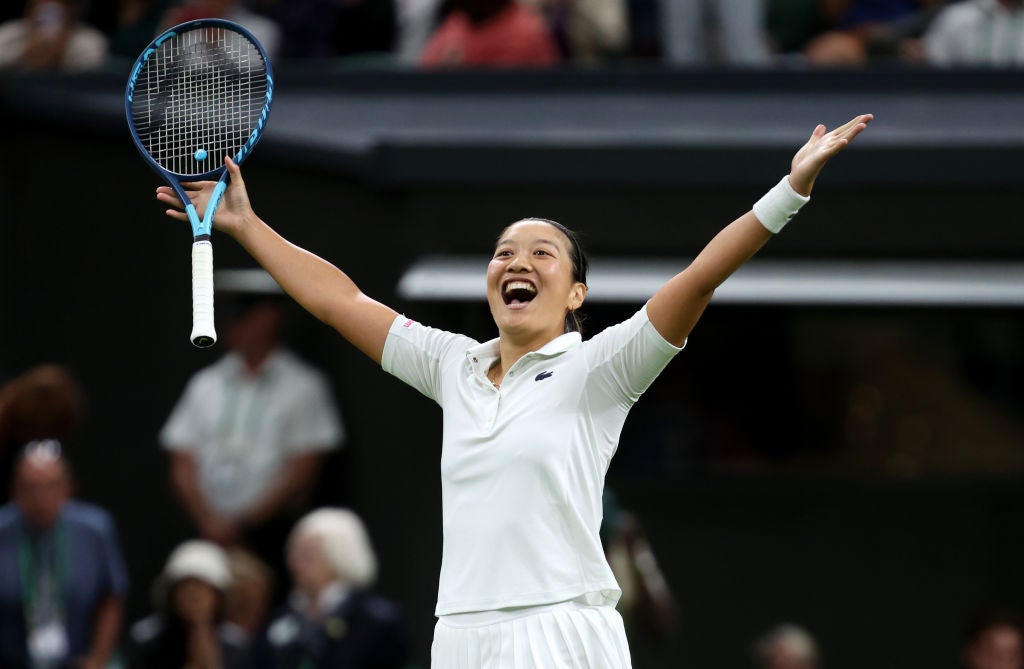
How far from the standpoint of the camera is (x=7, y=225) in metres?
10.3

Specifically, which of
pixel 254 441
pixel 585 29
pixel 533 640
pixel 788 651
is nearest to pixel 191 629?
pixel 254 441

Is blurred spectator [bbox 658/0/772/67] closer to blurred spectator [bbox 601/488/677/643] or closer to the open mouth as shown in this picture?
blurred spectator [bbox 601/488/677/643]

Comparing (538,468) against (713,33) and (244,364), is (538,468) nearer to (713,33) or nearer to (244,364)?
(244,364)

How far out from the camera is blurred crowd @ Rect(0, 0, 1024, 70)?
982 centimetres

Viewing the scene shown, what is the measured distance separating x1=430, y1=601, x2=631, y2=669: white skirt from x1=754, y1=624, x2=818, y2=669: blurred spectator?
4.11 meters

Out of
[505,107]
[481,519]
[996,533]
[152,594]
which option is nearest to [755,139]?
[505,107]

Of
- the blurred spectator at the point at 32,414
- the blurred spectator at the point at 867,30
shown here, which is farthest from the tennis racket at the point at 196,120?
the blurred spectator at the point at 867,30

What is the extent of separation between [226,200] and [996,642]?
458 centimetres

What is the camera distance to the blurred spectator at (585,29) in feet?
33.3

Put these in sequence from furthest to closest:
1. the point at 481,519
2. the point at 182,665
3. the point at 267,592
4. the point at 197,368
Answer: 1. the point at 197,368
2. the point at 267,592
3. the point at 182,665
4. the point at 481,519

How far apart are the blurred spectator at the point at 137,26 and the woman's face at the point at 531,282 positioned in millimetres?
6475

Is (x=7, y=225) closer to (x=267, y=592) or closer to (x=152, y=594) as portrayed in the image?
(x=152, y=594)

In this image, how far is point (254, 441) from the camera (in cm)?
898

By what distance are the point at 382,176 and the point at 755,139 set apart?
1784 mm
